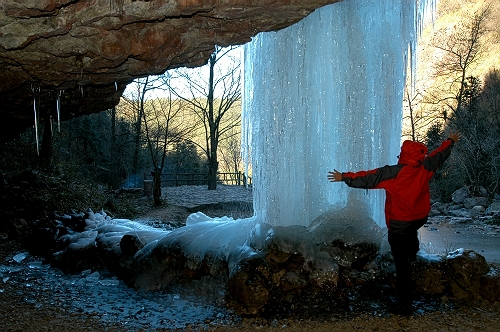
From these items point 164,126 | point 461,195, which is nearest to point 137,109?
point 164,126

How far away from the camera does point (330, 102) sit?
6477mm

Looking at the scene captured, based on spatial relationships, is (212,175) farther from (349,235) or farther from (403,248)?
(403,248)

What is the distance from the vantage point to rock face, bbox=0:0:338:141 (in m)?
3.72

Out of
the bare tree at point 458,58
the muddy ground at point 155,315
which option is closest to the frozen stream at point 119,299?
the muddy ground at point 155,315

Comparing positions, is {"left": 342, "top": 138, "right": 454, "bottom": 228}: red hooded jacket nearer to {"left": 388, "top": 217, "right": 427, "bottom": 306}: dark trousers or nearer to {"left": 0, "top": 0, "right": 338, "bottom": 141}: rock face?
{"left": 388, "top": 217, "right": 427, "bottom": 306}: dark trousers

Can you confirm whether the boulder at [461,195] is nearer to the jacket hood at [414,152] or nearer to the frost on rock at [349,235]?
the frost on rock at [349,235]

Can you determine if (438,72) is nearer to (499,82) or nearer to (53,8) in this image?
(499,82)

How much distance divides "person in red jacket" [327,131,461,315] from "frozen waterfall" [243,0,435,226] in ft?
5.85

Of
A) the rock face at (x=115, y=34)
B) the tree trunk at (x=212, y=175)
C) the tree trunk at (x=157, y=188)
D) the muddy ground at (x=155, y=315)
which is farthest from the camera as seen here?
the tree trunk at (x=212, y=175)

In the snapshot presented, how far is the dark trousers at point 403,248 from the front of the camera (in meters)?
4.41

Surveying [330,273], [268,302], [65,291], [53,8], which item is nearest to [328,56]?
[330,273]

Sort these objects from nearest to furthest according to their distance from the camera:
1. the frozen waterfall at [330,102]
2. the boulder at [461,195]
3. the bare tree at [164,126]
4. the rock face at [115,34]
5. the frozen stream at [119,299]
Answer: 1. the rock face at [115,34]
2. the frozen stream at [119,299]
3. the frozen waterfall at [330,102]
4. the boulder at [461,195]
5. the bare tree at [164,126]

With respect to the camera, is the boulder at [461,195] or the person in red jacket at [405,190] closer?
the person in red jacket at [405,190]

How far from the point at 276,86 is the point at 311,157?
1266 millimetres
